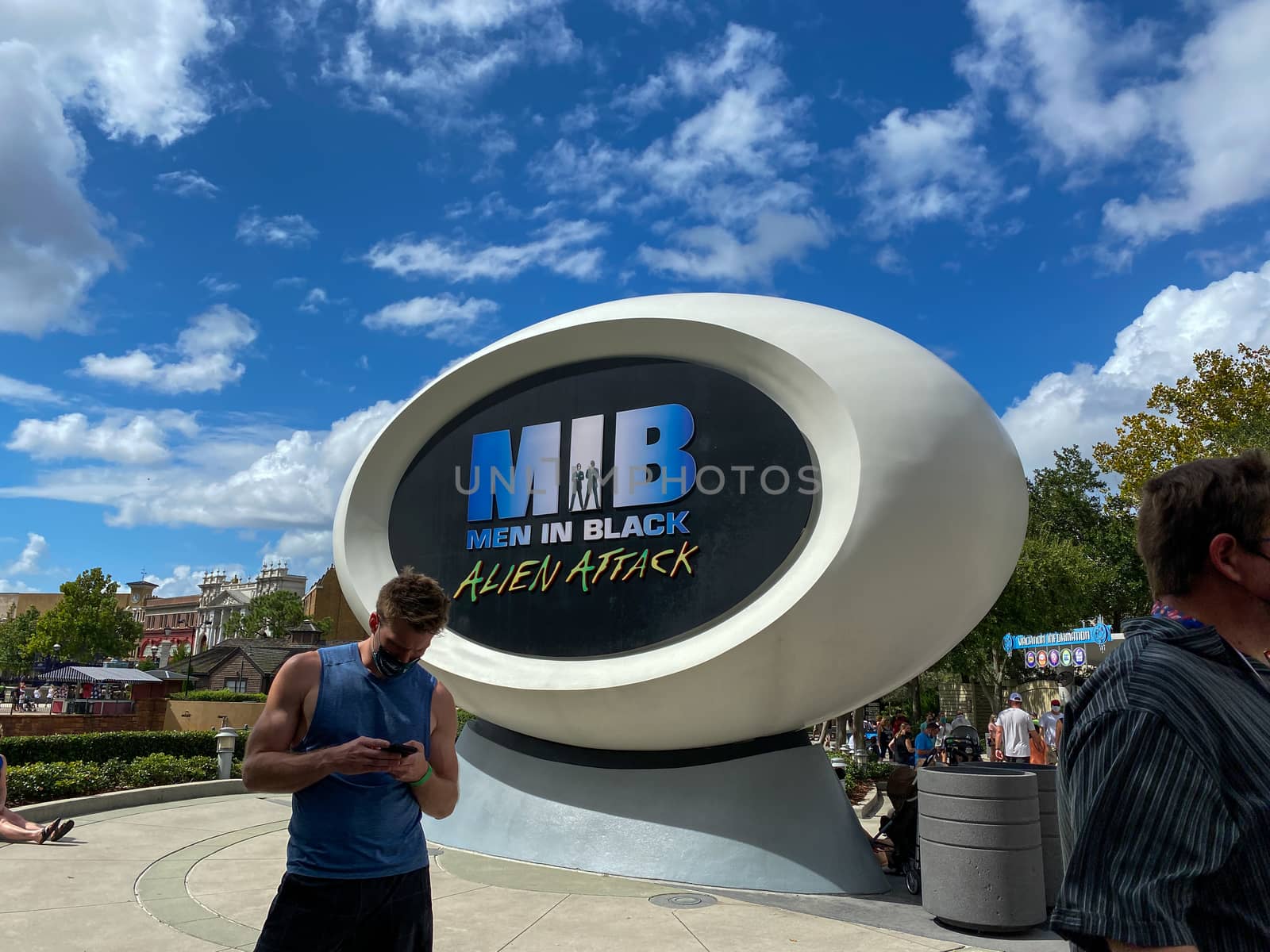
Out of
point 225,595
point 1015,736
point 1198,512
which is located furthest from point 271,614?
point 1198,512

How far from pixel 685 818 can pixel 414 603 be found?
6.10 meters

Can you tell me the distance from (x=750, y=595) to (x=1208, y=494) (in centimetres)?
654

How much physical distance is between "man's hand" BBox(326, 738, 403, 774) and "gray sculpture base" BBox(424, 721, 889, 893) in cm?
596

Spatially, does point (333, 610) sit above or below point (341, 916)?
above

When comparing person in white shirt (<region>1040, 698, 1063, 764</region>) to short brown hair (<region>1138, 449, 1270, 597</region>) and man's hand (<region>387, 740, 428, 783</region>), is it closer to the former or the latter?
man's hand (<region>387, 740, 428, 783</region>)

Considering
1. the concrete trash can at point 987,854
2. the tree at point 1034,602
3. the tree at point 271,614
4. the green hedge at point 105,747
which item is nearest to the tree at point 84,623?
the tree at point 271,614

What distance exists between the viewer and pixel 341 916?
9.36ft

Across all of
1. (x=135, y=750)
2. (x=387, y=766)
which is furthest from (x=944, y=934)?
(x=135, y=750)

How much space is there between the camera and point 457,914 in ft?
21.9

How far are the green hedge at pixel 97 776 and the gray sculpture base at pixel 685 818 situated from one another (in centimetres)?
453

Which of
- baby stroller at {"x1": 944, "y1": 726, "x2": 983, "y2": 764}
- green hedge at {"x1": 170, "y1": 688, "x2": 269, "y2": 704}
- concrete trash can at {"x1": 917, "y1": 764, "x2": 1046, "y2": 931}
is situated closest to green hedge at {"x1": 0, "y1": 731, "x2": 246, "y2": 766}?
concrete trash can at {"x1": 917, "y1": 764, "x2": 1046, "y2": 931}

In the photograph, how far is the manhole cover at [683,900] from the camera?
7.11 metres

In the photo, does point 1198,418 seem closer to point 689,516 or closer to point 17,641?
point 689,516

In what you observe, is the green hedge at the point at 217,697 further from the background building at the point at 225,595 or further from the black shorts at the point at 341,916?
the background building at the point at 225,595
